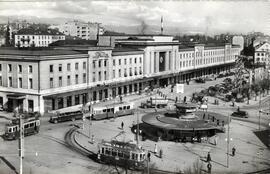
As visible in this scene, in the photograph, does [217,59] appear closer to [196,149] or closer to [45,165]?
[196,149]

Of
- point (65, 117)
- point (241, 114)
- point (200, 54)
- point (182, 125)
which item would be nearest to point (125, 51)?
point (241, 114)

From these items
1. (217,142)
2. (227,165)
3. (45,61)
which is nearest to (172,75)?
(45,61)

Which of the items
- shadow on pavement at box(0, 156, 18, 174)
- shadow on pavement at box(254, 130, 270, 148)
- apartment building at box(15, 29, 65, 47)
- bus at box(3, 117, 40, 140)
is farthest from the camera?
apartment building at box(15, 29, 65, 47)

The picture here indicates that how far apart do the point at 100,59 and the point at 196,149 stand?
28.1 meters

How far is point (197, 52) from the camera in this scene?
9112 centimetres

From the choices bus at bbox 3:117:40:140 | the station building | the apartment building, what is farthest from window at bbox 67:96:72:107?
the apartment building

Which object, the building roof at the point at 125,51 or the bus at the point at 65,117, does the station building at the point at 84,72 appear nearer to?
the building roof at the point at 125,51

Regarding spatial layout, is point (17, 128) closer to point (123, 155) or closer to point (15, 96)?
point (123, 155)

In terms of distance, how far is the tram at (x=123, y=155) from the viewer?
80.4ft

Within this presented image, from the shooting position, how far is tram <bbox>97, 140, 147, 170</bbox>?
24.5 meters

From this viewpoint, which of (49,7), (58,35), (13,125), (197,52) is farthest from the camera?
(58,35)

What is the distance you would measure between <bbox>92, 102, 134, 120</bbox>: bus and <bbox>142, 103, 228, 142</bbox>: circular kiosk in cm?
574

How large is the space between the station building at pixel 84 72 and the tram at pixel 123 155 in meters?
19.0

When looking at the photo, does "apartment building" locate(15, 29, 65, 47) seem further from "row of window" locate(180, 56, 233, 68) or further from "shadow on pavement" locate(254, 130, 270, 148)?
"shadow on pavement" locate(254, 130, 270, 148)
